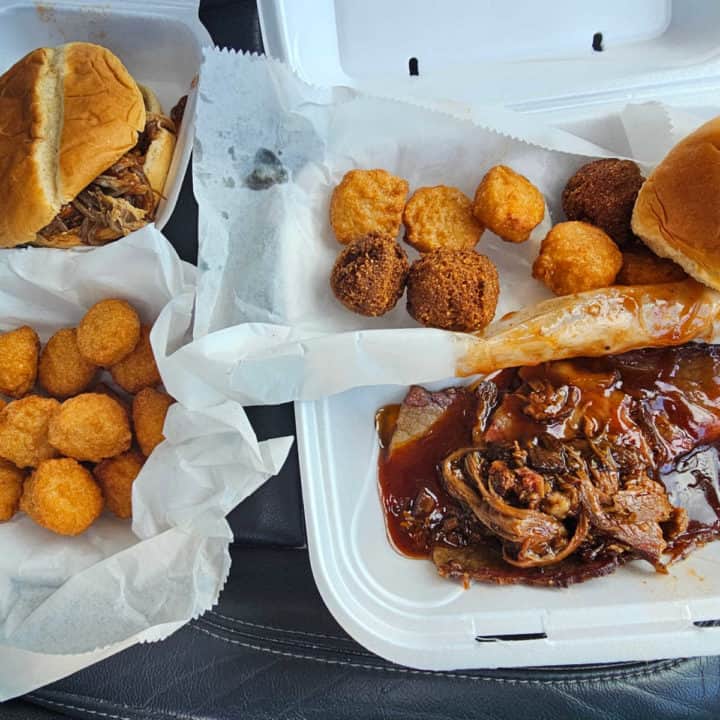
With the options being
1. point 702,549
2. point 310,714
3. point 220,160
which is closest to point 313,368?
point 220,160

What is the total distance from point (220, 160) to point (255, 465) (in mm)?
653

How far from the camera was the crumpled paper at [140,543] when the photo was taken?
1427 mm

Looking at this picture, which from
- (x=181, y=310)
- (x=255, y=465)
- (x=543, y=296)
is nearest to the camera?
(x=255, y=465)

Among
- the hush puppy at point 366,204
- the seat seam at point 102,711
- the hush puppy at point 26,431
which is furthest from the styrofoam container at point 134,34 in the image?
the seat seam at point 102,711

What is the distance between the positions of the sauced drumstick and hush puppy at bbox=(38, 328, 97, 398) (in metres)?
0.85

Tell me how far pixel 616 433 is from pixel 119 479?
106 cm

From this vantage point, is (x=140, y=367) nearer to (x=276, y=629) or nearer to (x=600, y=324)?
(x=276, y=629)

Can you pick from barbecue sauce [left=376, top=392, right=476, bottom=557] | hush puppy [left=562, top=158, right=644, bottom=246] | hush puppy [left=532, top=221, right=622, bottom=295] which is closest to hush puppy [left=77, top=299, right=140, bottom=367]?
barbecue sauce [left=376, top=392, right=476, bottom=557]

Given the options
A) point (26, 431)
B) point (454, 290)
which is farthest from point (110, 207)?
point (454, 290)

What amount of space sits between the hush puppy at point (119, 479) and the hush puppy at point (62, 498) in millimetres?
28

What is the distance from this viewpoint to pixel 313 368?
1.44 metres

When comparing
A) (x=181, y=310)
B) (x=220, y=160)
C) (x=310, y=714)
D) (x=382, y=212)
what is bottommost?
(x=310, y=714)

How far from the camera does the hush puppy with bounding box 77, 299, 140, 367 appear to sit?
158cm

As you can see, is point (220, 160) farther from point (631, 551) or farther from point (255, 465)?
point (631, 551)
